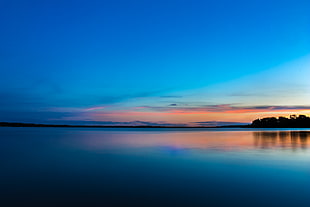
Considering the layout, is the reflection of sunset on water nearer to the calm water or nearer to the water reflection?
the water reflection

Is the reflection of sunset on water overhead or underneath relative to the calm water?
underneath

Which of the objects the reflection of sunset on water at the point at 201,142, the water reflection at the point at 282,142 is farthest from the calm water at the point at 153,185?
the water reflection at the point at 282,142

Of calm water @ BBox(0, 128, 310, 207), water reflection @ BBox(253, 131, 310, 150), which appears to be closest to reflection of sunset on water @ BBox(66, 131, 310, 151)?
water reflection @ BBox(253, 131, 310, 150)

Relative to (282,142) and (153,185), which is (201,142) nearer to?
(282,142)

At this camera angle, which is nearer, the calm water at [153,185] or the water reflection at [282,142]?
the calm water at [153,185]

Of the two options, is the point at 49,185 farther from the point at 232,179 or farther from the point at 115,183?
the point at 232,179

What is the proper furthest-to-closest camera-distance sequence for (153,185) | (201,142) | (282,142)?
1. (201,142)
2. (282,142)
3. (153,185)

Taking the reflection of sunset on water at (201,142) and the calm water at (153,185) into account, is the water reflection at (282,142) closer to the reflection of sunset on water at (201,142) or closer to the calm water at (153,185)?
the reflection of sunset on water at (201,142)

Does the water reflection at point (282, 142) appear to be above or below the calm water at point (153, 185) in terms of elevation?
below

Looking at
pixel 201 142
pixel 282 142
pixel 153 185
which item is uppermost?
pixel 153 185

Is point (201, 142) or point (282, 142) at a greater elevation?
point (282, 142)

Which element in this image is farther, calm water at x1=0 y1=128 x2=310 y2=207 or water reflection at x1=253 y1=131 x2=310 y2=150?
water reflection at x1=253 y1=131 x2=310 y2=150

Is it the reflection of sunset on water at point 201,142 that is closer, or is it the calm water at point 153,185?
the calm water at point 153,185

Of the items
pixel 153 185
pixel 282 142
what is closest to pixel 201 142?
pixel 282 142
